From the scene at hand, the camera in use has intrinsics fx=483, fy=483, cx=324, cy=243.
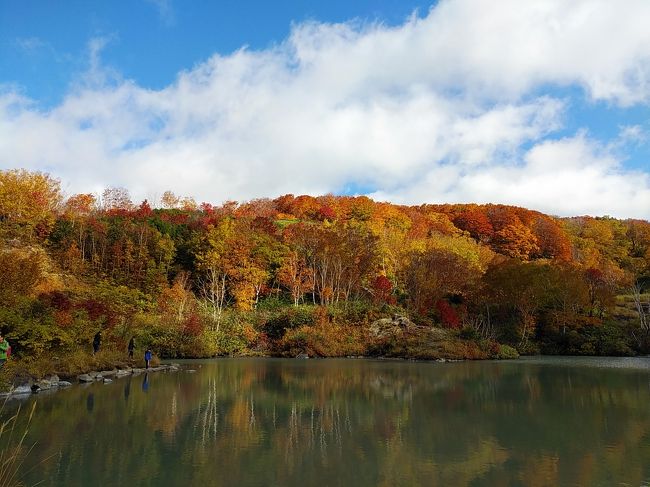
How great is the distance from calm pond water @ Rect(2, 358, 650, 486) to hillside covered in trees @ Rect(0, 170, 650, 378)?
915 centimetres

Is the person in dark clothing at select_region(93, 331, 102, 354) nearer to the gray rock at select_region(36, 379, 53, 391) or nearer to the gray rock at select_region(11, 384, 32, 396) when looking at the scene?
the gray rock at select_region(36, 379, 53, 391)

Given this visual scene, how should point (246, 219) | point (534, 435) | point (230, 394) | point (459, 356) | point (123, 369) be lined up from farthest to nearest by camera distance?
point (246, 219), point (459, 356), point (123, 369), point (230, 394), point (534, 435)

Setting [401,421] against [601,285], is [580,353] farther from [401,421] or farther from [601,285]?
[401,421]

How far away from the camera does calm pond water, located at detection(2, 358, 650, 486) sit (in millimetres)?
5574

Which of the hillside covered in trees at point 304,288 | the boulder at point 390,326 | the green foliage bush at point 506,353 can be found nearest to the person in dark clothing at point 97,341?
the hillside covered in trees at point 304,288

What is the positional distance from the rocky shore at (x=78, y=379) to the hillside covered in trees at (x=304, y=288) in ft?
7.13

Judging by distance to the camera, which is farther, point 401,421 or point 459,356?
point 459,356

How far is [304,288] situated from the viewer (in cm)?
3331

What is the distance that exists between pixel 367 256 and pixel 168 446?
28.3 meters

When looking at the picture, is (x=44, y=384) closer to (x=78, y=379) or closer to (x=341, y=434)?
(x=78, y=379)

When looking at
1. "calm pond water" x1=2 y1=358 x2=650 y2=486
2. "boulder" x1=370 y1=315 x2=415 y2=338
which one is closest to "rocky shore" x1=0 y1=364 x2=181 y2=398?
"calm pond water" x1=2 y1=358 x2=650 y2=486

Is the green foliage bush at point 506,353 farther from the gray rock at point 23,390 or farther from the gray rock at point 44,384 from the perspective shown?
the gray rock at point 23,390

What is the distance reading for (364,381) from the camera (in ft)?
49.9

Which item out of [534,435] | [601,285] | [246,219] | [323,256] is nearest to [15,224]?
[246,219]
